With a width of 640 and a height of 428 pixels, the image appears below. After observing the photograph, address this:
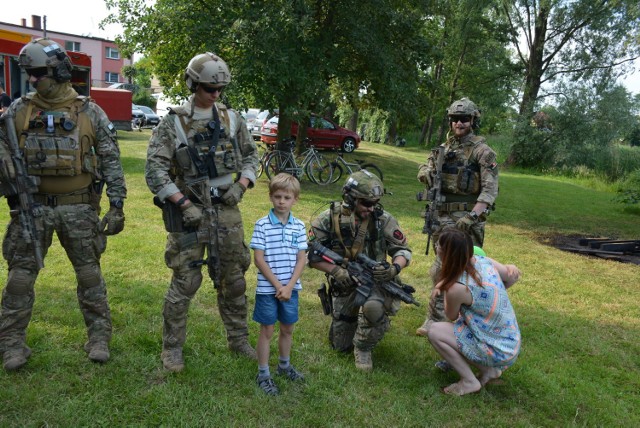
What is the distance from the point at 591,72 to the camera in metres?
23.0

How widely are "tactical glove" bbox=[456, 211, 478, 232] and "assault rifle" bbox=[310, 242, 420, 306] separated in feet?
3.79

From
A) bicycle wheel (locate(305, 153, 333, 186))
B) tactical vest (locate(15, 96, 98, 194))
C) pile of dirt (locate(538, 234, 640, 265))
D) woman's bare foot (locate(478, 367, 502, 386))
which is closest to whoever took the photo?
tactical vest (locate(15, 96, 98, 194))

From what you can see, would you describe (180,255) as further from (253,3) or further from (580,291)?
(253,3)

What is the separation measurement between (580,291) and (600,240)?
3118mm

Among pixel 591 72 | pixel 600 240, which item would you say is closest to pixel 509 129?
pixel 591 72

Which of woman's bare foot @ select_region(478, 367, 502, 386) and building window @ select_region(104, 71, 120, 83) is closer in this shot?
woman's bare foot @ select_region(478, 367, 502, 386)

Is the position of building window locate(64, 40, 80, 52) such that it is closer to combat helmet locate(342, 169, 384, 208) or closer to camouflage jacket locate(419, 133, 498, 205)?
camouflage jacket locate(419, 133, 498, 205)

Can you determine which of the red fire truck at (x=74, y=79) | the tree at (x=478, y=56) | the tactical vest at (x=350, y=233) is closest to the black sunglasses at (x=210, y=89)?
the tactical vest at (x=350, y=233)

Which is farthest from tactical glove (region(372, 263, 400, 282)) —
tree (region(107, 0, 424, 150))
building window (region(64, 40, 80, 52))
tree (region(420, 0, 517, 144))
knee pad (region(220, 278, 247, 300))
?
building window (region(64, 40, 80, 52))

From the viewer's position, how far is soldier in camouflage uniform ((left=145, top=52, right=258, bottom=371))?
137 inches

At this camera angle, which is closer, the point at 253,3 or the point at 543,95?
the point at 253,3

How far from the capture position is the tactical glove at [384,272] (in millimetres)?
3812

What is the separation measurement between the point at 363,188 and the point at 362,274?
673 mm

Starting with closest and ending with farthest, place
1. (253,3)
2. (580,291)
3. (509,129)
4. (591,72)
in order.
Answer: (580,291)
(253,3)
(591,72)
(509,129)
